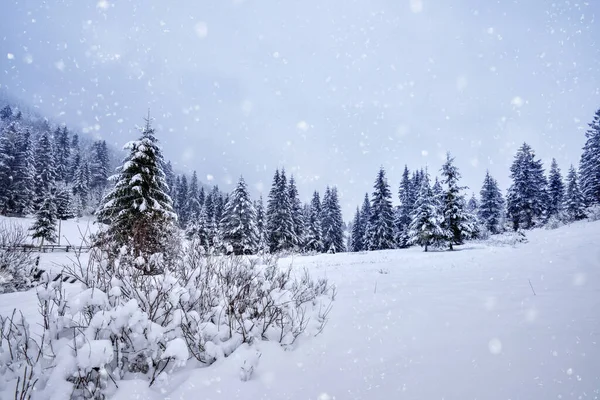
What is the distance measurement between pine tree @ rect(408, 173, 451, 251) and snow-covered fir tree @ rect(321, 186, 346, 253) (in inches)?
576

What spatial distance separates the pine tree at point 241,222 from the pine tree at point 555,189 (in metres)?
39.3

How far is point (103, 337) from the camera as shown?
2404 millimetres

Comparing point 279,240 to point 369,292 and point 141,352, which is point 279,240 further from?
point 141,352

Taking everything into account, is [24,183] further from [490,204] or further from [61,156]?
[490,204]

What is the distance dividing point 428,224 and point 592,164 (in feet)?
62.2

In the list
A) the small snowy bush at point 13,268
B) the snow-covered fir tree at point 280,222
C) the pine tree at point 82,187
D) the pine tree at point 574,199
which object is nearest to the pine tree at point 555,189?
the pine tree at point 574,199

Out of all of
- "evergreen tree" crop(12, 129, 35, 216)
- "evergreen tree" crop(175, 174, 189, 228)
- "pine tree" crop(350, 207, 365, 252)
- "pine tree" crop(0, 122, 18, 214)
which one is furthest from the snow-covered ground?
"evergreen tree" crop(175, 174, 189, 228)

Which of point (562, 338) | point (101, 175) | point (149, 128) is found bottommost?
point (562, 338)

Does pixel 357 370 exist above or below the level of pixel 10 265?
below

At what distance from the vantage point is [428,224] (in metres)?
26.3

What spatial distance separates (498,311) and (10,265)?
1156 centimetres

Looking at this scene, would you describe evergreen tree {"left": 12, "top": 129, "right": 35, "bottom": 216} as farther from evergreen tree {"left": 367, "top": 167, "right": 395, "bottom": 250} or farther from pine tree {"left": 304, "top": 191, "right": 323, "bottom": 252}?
evergreen tree {"left": 367, "top": 167, "right": 395, "bottom": 250}

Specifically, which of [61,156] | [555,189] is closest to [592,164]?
[555,189]

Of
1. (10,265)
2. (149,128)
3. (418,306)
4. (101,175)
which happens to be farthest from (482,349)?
(101,175)
